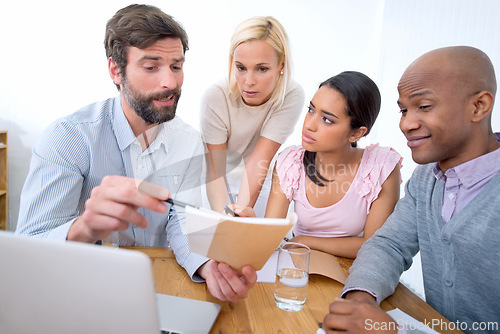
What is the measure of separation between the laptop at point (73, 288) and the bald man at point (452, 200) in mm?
649

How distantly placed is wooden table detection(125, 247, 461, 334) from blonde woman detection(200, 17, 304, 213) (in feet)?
2.91

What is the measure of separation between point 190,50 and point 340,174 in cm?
260

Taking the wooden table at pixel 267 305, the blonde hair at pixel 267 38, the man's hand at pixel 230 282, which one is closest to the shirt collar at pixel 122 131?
the wooden table at pixel 267 305

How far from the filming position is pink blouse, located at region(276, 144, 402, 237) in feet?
5.69

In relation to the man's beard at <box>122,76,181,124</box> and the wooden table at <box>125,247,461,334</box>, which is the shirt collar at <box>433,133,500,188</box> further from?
the man's beard at <box>122,76,181,124</box>

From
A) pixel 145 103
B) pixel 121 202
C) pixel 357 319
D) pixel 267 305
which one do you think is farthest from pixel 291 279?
pixel 145 103

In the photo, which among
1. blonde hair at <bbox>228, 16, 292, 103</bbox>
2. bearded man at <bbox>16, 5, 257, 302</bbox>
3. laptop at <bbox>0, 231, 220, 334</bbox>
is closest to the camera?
laptop at <bbox>0, 231, 220, 334</bbox>

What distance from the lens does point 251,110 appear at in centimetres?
227

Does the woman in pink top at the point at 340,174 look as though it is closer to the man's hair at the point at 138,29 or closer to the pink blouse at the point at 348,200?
the pink blouse at the point at 348,200

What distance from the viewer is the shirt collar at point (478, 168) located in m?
1.12

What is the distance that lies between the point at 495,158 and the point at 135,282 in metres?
1.09

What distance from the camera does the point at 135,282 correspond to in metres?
0.51

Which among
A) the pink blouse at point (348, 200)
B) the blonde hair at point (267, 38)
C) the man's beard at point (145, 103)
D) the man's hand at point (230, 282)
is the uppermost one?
the blonde hair at point (267, 38)

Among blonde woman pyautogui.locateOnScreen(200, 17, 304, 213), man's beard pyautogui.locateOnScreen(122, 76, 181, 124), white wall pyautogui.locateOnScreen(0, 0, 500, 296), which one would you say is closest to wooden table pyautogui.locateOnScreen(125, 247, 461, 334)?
man's beard pyautogui.locateOnScreen(122, 76, 181, 124)
